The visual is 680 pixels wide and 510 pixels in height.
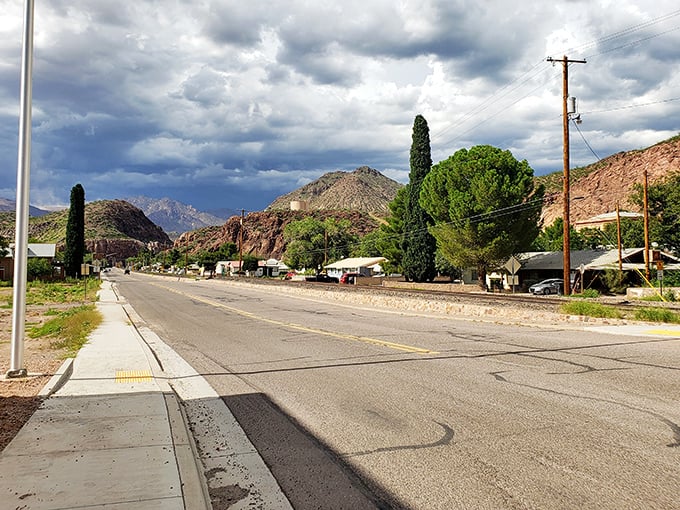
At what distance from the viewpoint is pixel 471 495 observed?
435 cm

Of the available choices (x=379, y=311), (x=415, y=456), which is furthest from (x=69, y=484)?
(x=379, y=311)

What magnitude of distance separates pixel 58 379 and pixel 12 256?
74.1 m

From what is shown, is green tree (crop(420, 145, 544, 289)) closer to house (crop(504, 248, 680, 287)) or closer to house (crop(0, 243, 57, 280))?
house (crop(504, 248, 680, 287))

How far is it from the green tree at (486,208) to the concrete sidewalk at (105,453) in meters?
43.9

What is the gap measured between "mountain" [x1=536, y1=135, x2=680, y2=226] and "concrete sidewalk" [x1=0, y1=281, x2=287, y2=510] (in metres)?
130

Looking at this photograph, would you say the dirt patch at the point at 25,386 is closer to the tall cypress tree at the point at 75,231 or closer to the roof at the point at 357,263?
the tall cypress tree at the point at 75,231

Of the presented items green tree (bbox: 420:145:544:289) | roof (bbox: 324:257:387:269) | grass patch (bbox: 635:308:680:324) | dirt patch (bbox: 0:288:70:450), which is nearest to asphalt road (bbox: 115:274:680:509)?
dirt patch (bbox: 0:288:70:450)

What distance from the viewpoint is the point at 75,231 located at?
72.8 metres

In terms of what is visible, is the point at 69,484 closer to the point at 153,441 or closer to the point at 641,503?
the point at 153,441

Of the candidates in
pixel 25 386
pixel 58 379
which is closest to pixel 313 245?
pixel 58 379

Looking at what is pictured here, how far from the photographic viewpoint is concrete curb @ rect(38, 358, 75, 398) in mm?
7810

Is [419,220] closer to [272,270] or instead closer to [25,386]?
[25,386]

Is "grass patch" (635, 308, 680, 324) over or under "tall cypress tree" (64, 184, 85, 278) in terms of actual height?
under

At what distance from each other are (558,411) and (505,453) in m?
1.82
